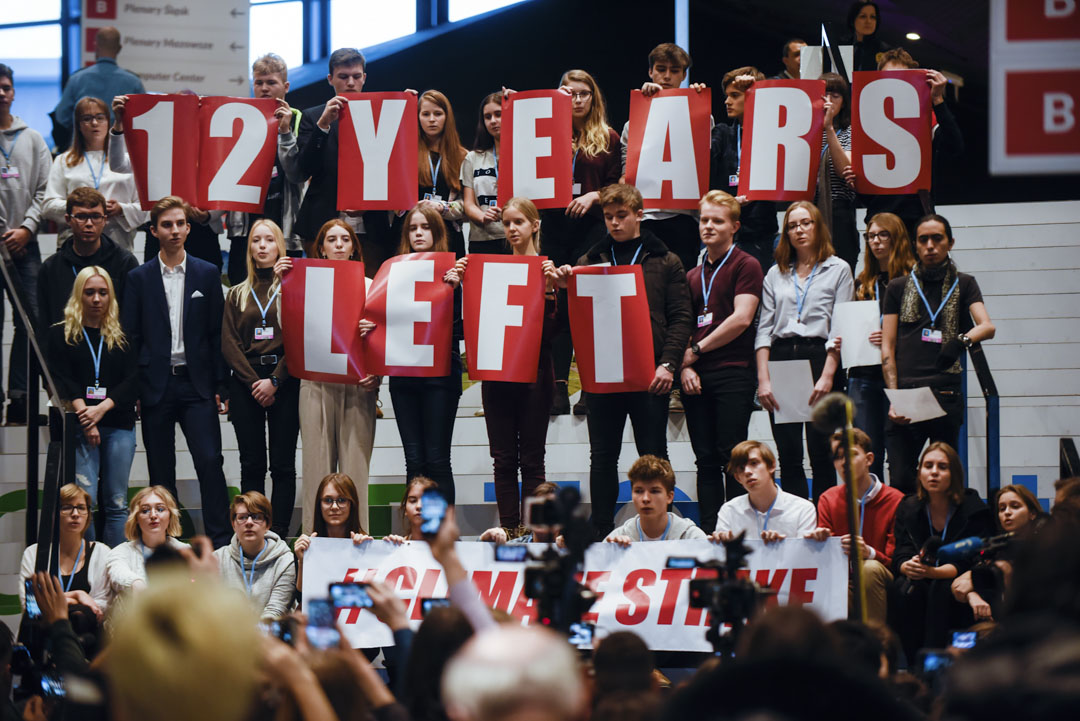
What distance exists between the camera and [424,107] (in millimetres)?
8195

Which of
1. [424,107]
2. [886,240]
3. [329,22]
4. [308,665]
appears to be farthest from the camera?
[329,22]

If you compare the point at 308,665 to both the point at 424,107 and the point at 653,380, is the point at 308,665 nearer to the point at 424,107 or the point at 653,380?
the point at 653,380

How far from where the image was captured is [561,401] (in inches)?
327

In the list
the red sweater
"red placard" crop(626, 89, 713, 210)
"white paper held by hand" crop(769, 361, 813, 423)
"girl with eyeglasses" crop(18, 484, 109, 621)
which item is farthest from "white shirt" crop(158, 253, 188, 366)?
the red sweater

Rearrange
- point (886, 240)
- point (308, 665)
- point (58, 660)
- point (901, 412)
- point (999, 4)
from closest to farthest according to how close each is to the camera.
→ point (308, 665) < point (58, 660) < point (999, 4) < point (901, 412) < point (886, 240)

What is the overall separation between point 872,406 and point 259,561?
11.3 feet

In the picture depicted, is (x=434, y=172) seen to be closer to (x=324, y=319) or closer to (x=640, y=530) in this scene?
(x=324, y=319)

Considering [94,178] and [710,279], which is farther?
[94,178]

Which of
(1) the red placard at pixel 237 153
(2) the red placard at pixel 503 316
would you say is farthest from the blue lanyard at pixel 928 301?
(1) the red placard at pixel 237 153

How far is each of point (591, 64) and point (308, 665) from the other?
1216 centimetres

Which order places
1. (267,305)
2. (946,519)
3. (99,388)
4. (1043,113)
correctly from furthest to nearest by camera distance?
(267,305), (99,388), (946,519), (1043,113)

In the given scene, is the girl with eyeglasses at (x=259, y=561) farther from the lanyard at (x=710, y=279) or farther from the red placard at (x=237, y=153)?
the lanyard at (x=710, y=279)

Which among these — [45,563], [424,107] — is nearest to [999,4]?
[424,107]

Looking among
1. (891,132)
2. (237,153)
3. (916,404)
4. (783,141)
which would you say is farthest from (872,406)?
(237,153)
